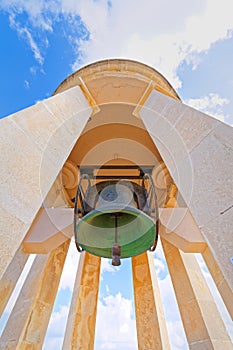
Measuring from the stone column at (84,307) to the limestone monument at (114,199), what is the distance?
0.06 feet

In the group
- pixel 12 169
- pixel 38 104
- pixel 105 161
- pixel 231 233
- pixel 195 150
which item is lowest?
pixel 231 233

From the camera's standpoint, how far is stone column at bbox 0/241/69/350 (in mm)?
3451

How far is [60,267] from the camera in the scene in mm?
4441

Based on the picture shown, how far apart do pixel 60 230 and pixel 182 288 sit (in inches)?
98.4

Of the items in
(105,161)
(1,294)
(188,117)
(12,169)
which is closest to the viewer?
(12,169)

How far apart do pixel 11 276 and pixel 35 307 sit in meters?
0.94

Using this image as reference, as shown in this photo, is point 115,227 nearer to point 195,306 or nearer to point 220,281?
point 220,281

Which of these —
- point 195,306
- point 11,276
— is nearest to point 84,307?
point 11,276

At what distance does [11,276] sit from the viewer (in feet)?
10.5

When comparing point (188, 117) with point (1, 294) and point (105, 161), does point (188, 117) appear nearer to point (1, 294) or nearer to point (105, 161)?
point (105, 161)

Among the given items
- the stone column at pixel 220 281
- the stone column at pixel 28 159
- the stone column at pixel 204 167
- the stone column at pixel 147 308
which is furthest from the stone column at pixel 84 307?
the stone column at pixel 204 167

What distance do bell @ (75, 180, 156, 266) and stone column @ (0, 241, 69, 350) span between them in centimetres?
199

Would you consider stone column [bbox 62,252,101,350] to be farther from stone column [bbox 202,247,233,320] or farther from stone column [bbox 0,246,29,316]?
stone column [bbox 202,247,233,320]

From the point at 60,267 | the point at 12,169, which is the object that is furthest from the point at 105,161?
the point at 12,169
